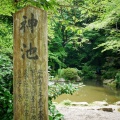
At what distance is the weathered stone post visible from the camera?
2232mm

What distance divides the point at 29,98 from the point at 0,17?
5.47 meters

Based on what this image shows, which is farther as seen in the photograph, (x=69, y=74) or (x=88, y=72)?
(x=88, y=72)

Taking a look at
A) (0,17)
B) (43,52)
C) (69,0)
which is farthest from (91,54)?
(43,52)

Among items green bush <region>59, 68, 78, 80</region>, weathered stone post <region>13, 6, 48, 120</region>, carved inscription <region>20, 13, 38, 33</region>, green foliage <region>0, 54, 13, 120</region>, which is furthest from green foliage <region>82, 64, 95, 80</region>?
carved inscription <region>20, 13, 38, 33</region>

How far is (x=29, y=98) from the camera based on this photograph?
227 centimetres

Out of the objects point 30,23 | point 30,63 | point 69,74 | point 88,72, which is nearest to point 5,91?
point 30,63

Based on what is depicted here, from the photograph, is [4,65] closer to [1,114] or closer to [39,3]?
[1,114]

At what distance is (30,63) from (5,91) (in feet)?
3.30

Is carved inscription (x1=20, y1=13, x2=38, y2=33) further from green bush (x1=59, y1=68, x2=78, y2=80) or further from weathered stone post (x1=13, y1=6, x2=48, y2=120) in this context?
green bush (x1=59, y1=68, x2=78, y2=80)

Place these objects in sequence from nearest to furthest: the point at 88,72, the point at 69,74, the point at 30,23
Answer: the point at 30,23 → the point at 69,74 → the point at 88,72

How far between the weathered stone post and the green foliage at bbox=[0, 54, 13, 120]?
30.6 inches

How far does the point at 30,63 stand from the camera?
2238mm

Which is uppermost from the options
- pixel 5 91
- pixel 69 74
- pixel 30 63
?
pixel 30 63

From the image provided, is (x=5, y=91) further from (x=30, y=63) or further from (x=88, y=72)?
(x=88, y=72)
